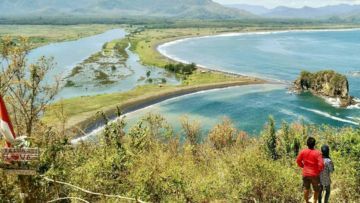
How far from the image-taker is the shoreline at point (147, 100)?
286 feet

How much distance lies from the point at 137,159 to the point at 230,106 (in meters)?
70.7

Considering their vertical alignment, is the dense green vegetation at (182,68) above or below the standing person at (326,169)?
below

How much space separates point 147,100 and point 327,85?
49.5 m

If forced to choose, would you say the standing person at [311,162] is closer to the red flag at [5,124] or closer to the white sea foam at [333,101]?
the red flag at [5,124]

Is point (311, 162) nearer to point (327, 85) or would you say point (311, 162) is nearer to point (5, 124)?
point (5, 124)

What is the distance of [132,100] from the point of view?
107812 millimetres

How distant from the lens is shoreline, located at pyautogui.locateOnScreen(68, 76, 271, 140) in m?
87.2

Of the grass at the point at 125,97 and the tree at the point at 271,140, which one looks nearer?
the tree at the point at 271,140

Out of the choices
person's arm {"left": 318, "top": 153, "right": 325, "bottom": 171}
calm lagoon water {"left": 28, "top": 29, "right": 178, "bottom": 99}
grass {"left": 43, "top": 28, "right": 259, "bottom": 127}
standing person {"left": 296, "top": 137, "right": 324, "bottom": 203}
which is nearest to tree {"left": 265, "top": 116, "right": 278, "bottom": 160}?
grass {"left": 43, "top": 28, "right": 259, "bottom": 127}

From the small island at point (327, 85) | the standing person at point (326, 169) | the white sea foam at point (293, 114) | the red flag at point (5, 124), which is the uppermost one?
the red flag at point (5, 124)

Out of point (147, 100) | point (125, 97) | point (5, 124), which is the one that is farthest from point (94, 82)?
point (5, 124)

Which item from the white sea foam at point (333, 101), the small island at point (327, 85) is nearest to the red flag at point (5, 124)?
the small island at point (327, 85)

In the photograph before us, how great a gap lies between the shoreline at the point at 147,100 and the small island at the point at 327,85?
13.9 m

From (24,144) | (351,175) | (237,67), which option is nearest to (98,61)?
(237,67)
